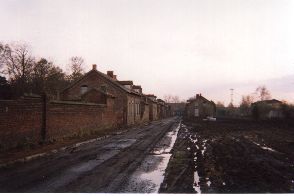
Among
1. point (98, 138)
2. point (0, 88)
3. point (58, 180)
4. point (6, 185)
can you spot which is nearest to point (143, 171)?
point (58, 180)

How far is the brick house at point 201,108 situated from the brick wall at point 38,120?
6534 centimetres

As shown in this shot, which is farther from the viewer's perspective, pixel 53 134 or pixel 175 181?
pixel 53 134

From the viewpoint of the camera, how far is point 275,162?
12.3 m

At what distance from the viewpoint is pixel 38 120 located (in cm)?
1791

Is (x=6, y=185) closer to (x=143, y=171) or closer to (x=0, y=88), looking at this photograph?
(x=143, y=171)

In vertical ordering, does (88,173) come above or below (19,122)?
below

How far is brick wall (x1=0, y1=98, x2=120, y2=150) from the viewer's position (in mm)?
15164

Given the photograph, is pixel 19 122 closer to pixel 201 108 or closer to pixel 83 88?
pixel 83 88

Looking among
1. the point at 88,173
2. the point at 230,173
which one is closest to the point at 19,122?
the point at 88,173

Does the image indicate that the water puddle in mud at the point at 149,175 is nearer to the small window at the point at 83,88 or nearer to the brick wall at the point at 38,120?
the brick wall at the point at 38,120

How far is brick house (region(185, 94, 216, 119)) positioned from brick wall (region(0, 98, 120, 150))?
6534 centimetres

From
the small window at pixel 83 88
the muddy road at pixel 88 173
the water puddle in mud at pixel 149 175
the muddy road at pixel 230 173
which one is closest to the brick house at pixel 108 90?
the small window at pixel 83 88

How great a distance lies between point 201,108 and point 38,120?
256ft

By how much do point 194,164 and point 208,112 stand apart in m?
80.5
